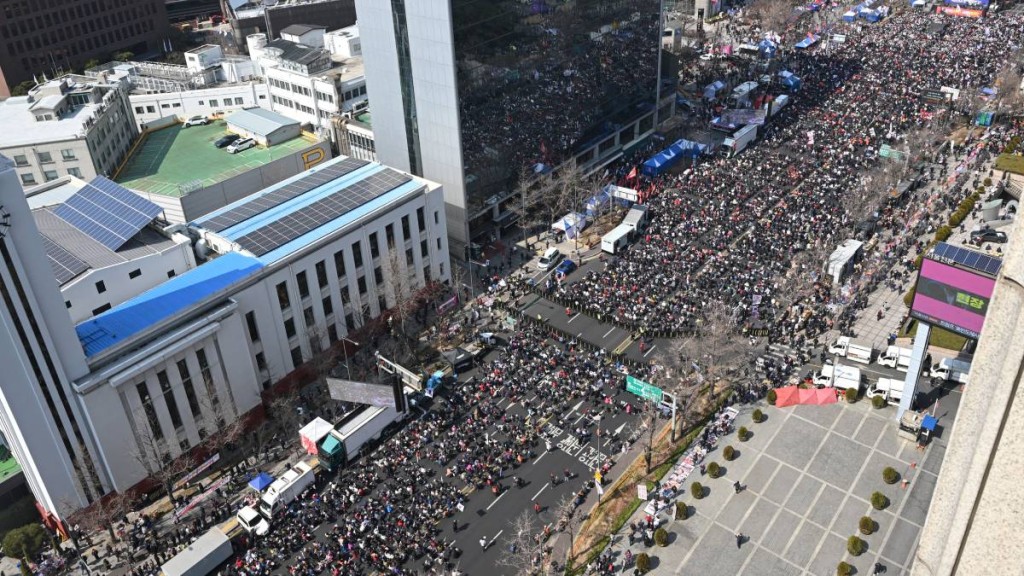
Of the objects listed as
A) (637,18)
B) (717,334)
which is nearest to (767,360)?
(717,334)

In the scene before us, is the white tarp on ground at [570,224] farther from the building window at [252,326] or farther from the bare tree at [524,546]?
the bare tree at [524,546]

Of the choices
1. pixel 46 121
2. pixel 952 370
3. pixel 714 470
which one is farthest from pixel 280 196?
pixel 952 370

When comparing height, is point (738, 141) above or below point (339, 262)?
below

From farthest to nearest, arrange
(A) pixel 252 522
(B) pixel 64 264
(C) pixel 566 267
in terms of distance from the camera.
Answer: (C) pixel 566 267
(B) pixel 64 264
(A) pixel 252 522

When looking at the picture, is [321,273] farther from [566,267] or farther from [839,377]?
[839,377]

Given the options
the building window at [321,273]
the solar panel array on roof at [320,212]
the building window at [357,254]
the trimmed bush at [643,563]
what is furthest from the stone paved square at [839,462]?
the solar panel array on roof at [320,212]

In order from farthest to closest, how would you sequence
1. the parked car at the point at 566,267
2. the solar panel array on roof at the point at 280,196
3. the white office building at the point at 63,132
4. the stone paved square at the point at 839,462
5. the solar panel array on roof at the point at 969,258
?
1. the white office building at the point at 63,132
2. the parked car at the point at 566,267
3. the solar panel array on roof at the point at 280,196
4. the stone paved square at the point at 839,462
5. the solar panel array on roof at the point at 969,258

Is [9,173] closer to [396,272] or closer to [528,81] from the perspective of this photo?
[396,272]
